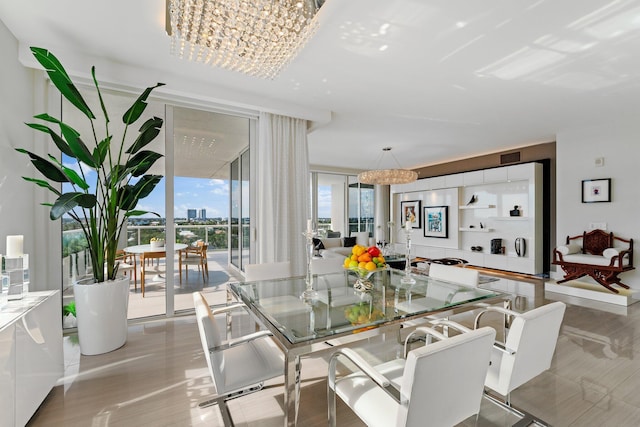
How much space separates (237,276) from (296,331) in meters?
3.01

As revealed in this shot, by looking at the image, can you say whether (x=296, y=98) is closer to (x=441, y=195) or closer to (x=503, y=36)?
(x=503, y=36)

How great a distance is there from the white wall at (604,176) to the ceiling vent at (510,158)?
1075 millimetres

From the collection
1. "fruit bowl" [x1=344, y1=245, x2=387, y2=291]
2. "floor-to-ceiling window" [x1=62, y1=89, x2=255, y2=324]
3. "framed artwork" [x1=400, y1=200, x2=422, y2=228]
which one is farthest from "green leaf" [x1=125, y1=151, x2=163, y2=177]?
"framed artwork" [x1=400, y1=200, x2=422, y2=228]

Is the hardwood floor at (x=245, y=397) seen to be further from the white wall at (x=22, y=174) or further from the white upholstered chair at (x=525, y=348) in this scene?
the white wall at (x=22, y=174)

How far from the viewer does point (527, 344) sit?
4.85 feet

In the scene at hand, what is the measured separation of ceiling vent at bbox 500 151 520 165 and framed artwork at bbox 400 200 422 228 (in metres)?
2.57

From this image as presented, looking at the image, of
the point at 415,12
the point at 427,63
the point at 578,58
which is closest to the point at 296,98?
the point at 427,63

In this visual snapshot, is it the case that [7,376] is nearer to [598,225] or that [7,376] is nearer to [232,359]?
[232,359]

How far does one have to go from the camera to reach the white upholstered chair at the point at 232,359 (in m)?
1.45

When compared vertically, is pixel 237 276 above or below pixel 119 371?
above

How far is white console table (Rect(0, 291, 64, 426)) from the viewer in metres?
1.47

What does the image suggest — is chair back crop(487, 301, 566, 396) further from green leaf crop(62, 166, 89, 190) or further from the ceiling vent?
the ceiling vent

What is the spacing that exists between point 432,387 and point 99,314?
9.24 ft

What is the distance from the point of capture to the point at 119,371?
7.70 feet
